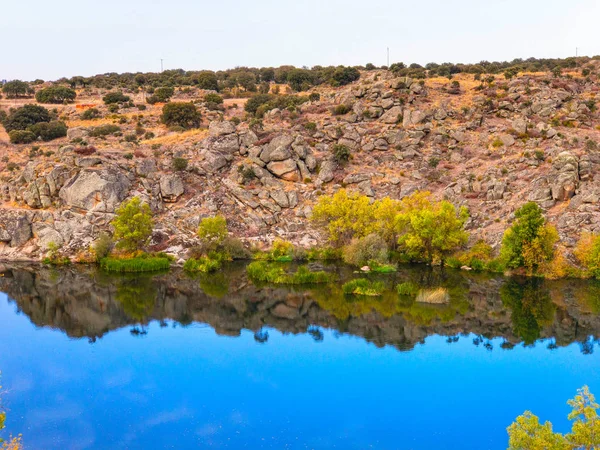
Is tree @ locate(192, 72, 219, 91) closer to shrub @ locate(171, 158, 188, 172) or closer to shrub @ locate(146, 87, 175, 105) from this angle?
shrub @ locate(146, 87, 175, 105)

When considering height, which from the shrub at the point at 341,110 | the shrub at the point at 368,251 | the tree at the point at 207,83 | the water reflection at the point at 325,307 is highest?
the tree at the point at 207,83

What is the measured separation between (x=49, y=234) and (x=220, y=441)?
133ft

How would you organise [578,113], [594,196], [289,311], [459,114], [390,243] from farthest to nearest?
[459,114]
[578,113]
[390,243]
[594,196]
[289,311]

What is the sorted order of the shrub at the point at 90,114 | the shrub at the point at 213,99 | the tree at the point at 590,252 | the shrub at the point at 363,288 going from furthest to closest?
the shrub at the point at 213,99
the shrub at the point at 90,114
the tree at the point at 590,252
the shrub at the point at 363,288

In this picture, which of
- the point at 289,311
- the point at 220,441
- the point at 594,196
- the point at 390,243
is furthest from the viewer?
the point at 390,243

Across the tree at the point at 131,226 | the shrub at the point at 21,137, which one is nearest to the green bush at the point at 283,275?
the tree at the point at 131,226

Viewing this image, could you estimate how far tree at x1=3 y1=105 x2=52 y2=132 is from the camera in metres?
76.4

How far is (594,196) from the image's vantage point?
5012cm

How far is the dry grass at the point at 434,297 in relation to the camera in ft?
131

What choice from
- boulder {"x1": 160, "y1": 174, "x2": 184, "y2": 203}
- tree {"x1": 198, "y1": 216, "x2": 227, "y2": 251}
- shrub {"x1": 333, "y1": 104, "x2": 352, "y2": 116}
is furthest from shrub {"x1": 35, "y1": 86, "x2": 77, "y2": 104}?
tree {"x1": 198, "y1": 216, "x2": 227, "y2": 251}

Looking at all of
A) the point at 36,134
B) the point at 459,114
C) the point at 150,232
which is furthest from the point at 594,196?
the point at 36,134

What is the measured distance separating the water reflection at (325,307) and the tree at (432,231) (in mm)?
2553

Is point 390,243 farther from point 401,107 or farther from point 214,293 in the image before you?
point 401,107

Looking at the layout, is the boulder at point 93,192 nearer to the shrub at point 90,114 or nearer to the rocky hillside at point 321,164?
the rocky hillside at point 321,164
